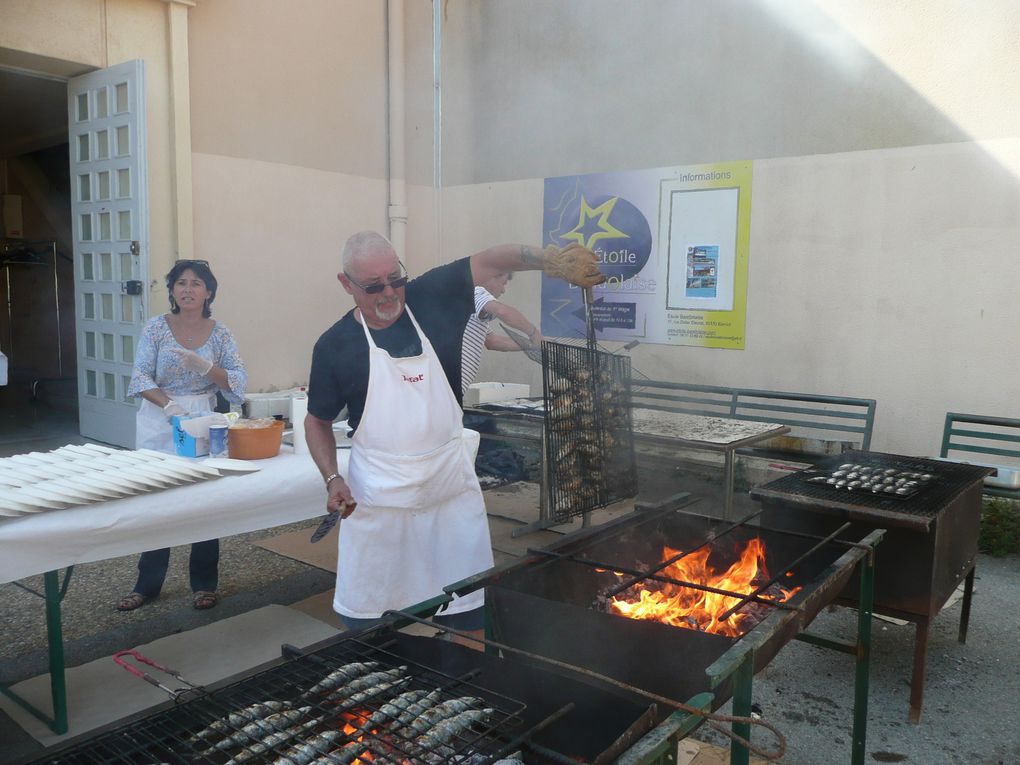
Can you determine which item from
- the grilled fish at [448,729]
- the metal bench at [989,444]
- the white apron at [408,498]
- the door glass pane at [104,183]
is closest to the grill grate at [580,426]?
the white apron at [408,498]

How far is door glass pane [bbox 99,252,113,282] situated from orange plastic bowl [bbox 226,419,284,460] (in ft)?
13.4

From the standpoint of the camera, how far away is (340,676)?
1.71 meters

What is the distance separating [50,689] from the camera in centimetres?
335

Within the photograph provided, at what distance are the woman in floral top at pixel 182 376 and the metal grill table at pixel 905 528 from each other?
2817 millimetres

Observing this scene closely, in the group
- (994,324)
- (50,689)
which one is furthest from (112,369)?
(994,324)

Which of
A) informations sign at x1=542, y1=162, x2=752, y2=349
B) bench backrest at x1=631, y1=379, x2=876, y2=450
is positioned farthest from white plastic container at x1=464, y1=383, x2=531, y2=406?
informations sign at x1=542, y1=162, x2=752, y2=349

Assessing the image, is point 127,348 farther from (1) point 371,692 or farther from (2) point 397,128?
(1) point 371,692

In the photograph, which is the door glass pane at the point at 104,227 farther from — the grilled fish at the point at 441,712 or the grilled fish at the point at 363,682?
the grilled fish at the point at 441,712

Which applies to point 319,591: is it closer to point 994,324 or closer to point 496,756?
point 496,756

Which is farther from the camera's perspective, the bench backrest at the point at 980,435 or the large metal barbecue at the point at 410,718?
the bench backrest at the point at 980,435

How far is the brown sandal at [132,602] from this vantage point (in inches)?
168

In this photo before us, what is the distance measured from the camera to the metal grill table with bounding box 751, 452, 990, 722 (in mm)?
3139

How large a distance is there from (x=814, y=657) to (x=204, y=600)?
128 inches

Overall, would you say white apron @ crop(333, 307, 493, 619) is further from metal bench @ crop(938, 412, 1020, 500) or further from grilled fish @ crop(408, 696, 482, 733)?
metal bench @ crop(938, 412, 1020, 500)
